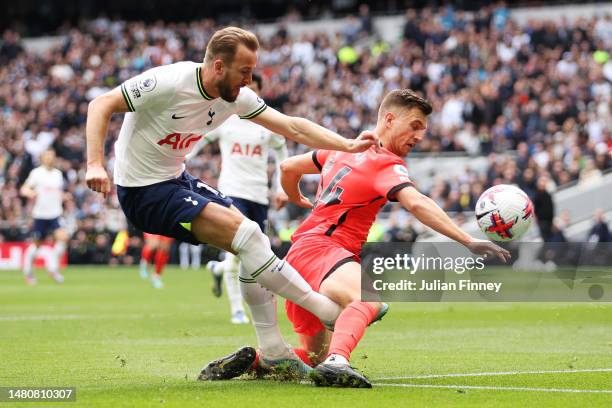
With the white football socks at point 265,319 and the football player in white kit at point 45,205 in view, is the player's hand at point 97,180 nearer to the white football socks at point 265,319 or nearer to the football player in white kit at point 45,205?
the white football socks at point 265,319

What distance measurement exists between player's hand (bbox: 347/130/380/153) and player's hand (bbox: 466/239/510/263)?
897 millimetres

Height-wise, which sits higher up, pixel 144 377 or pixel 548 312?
pixel 144 377

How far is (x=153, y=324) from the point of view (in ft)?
41.7

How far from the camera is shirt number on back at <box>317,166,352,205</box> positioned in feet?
Result: 24.8

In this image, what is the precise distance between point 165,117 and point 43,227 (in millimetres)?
16628

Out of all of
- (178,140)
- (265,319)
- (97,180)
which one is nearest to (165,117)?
(178,140)

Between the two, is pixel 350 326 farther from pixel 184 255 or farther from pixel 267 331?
pixel 184 255

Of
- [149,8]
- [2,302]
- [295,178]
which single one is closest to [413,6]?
[149,8]

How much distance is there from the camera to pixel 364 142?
6906 mm

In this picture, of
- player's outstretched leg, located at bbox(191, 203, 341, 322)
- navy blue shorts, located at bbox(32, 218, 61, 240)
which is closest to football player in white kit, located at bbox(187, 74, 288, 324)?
player's outstretched leg, located at bbox(191, 203, 341, 322)

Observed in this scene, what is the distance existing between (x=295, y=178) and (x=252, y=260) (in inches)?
50.9

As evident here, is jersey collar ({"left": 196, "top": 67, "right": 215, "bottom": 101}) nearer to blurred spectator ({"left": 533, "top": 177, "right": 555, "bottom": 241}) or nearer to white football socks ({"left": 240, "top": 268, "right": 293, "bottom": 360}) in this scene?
white football socks ({"left": 240, "top": 268, "right": 293, "bottom": 360})

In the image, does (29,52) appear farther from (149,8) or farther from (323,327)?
(323,327)

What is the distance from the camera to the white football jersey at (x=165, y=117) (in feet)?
23.3
